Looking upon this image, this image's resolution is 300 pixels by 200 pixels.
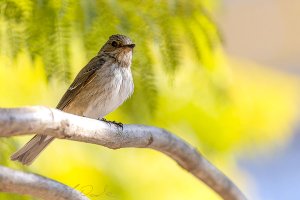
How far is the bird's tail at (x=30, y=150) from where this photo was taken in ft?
9.13

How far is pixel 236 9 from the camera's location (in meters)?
5.92

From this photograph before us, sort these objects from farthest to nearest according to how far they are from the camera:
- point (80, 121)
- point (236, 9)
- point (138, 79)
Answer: point (236, 9), point (138, 79), point (80, 121)

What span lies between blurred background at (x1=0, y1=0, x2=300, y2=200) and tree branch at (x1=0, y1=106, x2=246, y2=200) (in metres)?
0.18

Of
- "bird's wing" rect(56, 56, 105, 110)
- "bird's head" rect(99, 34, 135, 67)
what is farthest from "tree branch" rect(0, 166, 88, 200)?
"bird's wing" rect(56, 56, 105, 110)

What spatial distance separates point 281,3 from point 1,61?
13.2 ft

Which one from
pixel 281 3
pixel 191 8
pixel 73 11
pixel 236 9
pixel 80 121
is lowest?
pixel 80 121

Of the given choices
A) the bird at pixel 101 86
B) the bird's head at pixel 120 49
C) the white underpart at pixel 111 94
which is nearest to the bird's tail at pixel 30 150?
the bird at pixel 101 86

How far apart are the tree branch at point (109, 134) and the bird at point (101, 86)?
45 cm

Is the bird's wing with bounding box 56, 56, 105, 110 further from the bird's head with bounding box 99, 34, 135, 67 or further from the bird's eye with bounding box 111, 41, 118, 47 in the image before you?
the bird's eye with bounding box 111, 41, 118, 47

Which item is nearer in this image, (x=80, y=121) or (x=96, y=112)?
(x=80, y=121)

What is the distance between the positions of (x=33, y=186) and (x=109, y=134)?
39cm

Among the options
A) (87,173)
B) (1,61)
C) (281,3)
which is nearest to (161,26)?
(1,61)

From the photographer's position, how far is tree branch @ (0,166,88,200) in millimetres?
2029

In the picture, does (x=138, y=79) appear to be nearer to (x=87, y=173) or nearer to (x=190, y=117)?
(x=87, y=173)
